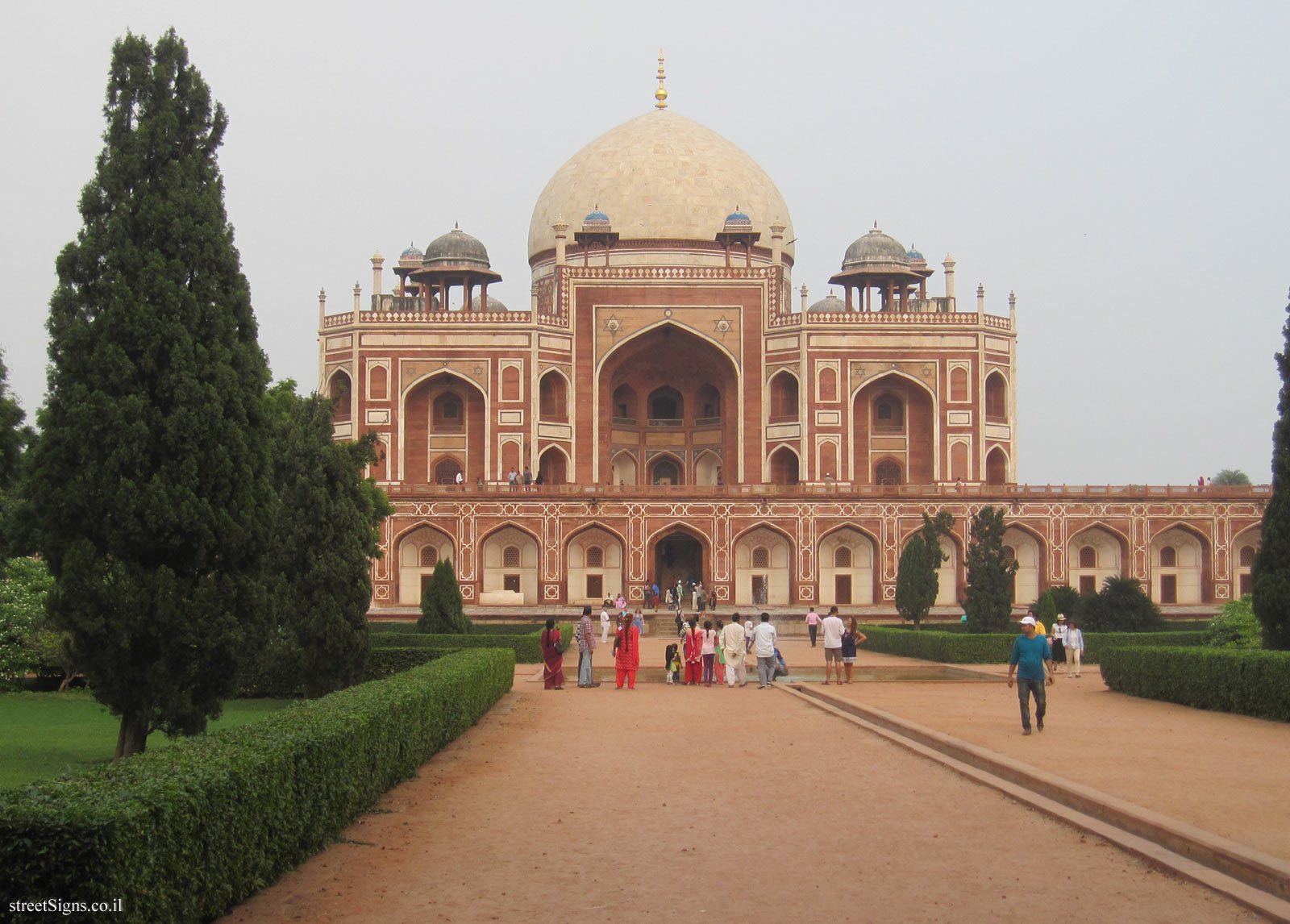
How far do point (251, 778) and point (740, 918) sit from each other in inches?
74.1

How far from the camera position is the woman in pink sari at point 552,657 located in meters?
14.9

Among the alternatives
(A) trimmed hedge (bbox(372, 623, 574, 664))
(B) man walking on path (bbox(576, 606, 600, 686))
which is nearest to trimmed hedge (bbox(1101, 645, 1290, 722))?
(B) man walking on path (bbox(576, 606, 600, 686))

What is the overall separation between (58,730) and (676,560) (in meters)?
24.2

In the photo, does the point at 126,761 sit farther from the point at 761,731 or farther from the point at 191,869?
the point at 761,731

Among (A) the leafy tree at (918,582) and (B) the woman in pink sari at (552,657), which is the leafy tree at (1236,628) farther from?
(B) the woman in pink sari at (552,657)

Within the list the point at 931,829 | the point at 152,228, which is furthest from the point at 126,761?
the point at 152,228

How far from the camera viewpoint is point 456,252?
37.5 meters

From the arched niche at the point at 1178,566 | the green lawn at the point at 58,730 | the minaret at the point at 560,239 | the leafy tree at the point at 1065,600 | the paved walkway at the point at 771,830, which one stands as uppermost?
the minaret at the point at 560,239

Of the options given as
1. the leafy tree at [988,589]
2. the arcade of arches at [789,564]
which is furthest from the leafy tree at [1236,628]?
the arcade of arches at [789,564]

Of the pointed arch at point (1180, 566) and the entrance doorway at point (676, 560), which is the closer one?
the pointed arch at point (1180, 566)

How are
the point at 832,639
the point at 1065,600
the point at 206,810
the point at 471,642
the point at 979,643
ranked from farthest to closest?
1. the point at 1065,600
2. the point at 979,643
3. the point at 471,642
4. the point at 832,639
5. the point at 206,810

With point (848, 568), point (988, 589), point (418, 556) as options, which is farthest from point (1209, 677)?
point (418, 556)

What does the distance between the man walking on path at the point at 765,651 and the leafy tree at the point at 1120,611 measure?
9.33 metres

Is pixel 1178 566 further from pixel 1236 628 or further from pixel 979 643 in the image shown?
pixel 979 643
